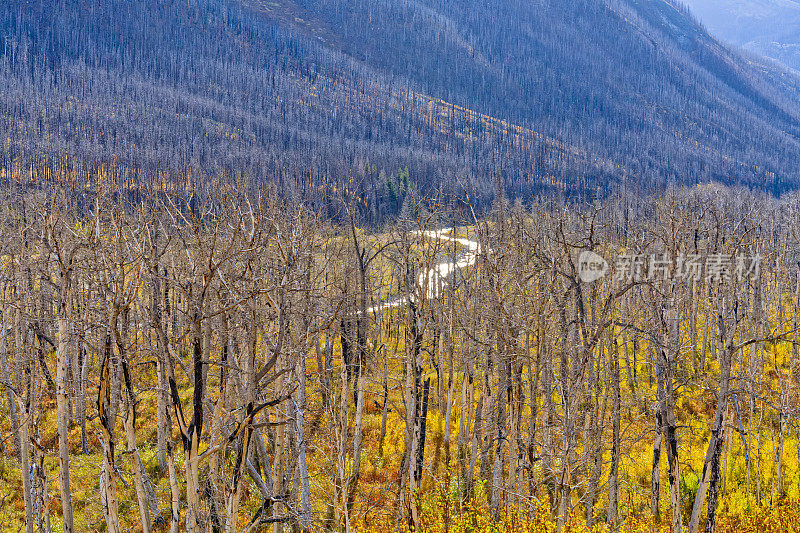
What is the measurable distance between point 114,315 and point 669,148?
19562 centimetres

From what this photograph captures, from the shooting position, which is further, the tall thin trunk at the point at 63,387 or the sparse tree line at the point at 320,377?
the tall thin trunk at the point at 63,387

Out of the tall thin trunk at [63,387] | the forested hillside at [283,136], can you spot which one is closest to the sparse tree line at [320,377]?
the tall thin trunk at [63,387]

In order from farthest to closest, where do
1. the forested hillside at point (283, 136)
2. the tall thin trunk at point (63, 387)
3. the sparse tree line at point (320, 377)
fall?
the forested hillside at point (283, 136) < the tall thin trunk at point (63, 387) < the sparse tree line at point (320, 377)

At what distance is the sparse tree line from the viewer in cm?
773

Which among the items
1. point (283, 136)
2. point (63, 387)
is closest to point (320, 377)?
point (63, 387)

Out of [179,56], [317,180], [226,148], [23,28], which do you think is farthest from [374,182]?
[23,28]

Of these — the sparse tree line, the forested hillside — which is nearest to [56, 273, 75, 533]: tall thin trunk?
the sparse tree line

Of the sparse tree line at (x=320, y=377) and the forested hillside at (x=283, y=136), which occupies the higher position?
the forested hillside at (x=283, y=136)

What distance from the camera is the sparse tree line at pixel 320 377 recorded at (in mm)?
7727

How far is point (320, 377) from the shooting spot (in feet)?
54.6

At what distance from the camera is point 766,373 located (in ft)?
88.7

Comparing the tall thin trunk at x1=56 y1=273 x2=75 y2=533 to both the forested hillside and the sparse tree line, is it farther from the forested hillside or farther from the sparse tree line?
the forested hillside

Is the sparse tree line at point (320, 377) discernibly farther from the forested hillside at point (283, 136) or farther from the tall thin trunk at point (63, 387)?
the forested hillside at point (283, 136)

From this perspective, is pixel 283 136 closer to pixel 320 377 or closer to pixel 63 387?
pixel 320 377
